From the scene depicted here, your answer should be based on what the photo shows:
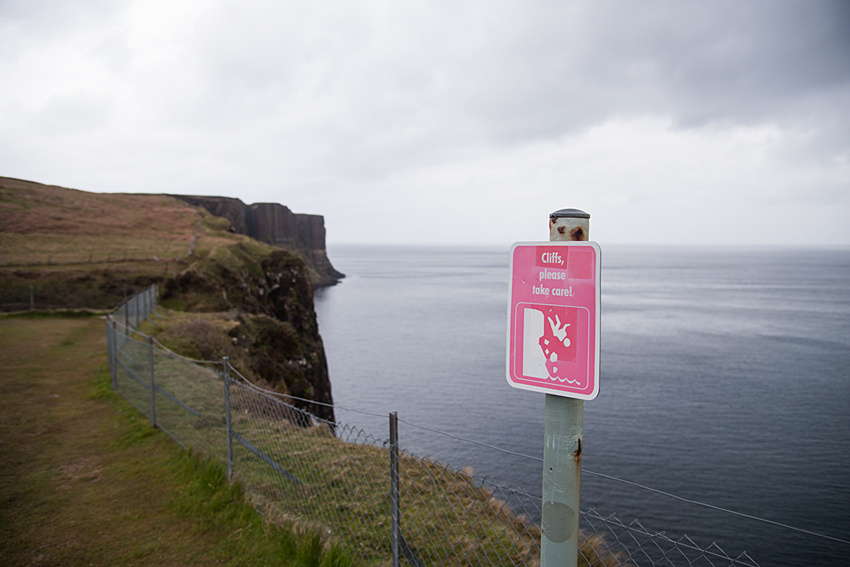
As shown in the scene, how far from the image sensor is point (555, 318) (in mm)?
2289

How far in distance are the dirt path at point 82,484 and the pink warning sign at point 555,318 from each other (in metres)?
4.62

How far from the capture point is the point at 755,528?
63.7 ft

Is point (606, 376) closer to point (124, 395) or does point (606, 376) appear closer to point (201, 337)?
point (201, 337)

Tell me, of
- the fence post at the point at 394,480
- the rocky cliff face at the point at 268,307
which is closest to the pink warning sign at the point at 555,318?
the fence post at the point at 394,480

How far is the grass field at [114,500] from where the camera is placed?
526 cm

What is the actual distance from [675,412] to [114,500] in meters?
30.9

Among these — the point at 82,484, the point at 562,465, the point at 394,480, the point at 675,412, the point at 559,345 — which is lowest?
the point at 675,412

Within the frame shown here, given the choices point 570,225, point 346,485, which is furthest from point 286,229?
point 570,225

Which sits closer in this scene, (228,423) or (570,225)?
(570,225)

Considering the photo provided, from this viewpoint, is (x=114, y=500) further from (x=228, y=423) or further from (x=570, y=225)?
(x=570, y=225)

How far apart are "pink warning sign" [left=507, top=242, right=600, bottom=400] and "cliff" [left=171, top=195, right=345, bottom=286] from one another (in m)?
105

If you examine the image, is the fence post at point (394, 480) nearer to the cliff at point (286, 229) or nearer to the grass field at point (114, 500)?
the grass field at point (114, 500)

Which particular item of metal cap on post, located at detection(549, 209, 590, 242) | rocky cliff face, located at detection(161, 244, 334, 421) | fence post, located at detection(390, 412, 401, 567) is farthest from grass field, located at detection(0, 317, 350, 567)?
rocky cliff face, located at detection(161, 244, 334, 421)

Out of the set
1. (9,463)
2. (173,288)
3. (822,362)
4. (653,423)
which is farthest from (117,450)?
(822,362)
